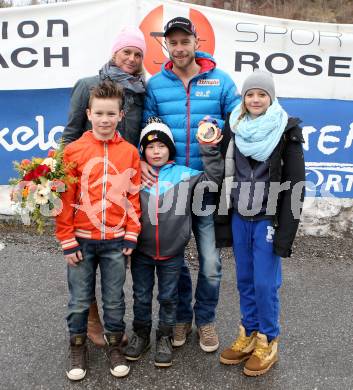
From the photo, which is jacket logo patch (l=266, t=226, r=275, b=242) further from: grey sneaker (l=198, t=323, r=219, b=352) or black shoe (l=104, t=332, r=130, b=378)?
black shoe (l=104, t=332, r=130, b=378)

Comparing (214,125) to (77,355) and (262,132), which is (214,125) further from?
(77,355)

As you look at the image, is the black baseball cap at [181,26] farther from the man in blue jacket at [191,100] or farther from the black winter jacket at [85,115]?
the black winter jacket at [85,115]

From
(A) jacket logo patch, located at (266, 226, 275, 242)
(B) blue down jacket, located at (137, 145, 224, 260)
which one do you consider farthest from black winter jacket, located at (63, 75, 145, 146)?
(A) jacket logo patch, located at (266, 226, 275, 242)

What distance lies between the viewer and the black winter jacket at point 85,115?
8.77 ft

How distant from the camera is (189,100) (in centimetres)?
271

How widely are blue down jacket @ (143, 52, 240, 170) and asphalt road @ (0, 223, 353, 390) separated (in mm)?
1331

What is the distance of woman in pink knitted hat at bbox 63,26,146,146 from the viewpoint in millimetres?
2623

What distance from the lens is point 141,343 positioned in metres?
2.87

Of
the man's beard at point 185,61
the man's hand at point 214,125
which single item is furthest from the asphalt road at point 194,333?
the man's beard at point 185,61

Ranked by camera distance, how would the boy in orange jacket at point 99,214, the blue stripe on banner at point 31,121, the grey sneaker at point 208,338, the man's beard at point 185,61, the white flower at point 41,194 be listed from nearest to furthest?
the white flower at point 41,194, the boy in orange jacket at point 99,214, the man's beard at point 185,61, the grey sneaker at point 208,338, the blue stripe on banner at point 31,121

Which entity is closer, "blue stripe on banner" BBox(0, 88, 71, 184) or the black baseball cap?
the black baseball cap

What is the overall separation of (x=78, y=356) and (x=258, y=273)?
1.21 meters

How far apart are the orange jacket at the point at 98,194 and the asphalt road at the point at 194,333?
812 millimetres

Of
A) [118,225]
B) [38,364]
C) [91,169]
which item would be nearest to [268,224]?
[118,225]
